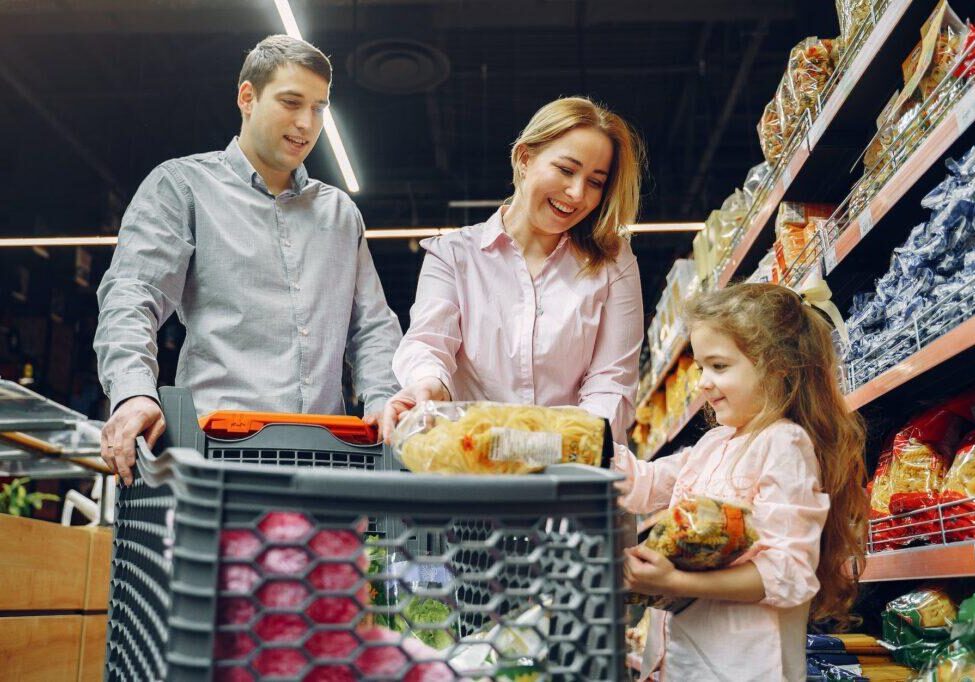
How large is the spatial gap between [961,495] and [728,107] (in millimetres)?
6272

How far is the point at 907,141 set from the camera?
2006mm

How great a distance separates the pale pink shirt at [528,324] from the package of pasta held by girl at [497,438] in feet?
1.88

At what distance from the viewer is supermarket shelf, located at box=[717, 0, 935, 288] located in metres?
2.13

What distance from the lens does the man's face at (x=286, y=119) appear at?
1.81 m

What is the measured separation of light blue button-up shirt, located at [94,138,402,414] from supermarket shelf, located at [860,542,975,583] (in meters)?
1.02

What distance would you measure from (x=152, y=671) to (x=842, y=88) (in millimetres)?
2233

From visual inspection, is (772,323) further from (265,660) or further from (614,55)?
(614,55)

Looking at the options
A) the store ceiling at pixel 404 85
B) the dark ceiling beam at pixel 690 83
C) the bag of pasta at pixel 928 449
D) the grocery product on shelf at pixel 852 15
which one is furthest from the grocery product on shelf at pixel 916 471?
the dark ceiling beam at pixel 690 83

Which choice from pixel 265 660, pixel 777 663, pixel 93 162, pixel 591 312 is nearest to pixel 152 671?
pixel 265 660

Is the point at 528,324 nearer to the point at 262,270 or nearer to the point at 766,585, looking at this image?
the point at 262,270

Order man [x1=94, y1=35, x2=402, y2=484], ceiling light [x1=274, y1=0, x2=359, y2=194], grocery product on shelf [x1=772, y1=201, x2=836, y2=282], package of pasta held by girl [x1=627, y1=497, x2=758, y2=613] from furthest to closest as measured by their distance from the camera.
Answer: ceiling light [x1=274, y1=0, x2=359, y2=194] < grocery product on shelf [x1=772, y1=201, x2=836, y2=282] < man [x1=94, y1=35, x2=402, y2=484] < package of pasta held by girl [x1=627, y1=497, x2=758, y2=613]

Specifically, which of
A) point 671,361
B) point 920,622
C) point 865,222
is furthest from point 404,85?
point 920,622

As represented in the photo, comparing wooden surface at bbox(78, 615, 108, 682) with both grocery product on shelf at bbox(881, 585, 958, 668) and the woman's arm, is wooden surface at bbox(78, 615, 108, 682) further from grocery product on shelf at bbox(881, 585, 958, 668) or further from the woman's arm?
grocery product on shelf at bbox(881, 585, 958, 668)

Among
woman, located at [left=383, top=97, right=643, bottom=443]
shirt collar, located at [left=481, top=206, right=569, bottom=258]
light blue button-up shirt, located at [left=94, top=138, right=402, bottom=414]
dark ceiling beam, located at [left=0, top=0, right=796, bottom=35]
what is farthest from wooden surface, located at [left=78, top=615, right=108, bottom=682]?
dark ceiling beam, located at [left=0, top=0, right=796, bottom=35]
